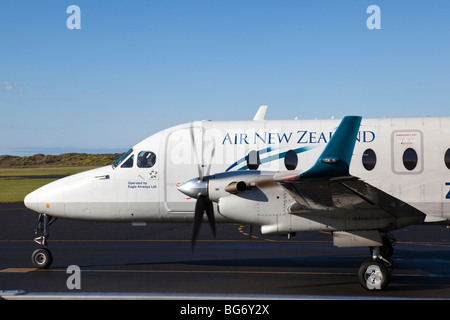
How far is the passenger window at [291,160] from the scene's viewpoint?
1195 centimetres

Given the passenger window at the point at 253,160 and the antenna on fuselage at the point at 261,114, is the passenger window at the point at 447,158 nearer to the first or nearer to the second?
the passenger window at the point at 253,160

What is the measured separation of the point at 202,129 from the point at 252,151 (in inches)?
60.3

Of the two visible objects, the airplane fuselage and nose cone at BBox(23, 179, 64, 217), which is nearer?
the airplane fuselage

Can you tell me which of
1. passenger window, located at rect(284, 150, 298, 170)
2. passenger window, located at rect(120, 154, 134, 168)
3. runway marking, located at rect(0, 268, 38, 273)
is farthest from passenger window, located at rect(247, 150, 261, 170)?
runway marking, located at rect(0, 268, 38, 273)

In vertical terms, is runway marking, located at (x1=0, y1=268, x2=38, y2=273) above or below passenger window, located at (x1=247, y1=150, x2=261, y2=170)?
below

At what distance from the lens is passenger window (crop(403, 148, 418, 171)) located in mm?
11320

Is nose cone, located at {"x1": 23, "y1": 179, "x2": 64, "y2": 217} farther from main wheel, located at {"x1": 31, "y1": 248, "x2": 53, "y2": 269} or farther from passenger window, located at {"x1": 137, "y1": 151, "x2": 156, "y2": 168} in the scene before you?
passenger window, located at {"x1": 137, "y1": 151, "x2": 156, "y2": 168}

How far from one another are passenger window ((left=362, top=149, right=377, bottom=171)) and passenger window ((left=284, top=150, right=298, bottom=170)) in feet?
5.24

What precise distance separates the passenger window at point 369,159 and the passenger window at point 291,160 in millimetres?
1596

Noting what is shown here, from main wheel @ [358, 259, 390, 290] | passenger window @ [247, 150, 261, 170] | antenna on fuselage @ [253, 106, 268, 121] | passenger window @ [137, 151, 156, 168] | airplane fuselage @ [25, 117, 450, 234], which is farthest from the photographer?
antenna on fuselage @ [253, 106, 268, 121]

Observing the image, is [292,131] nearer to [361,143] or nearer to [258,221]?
[361,143]

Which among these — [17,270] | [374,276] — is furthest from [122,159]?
[374,276]

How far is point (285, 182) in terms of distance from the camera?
9.27 m

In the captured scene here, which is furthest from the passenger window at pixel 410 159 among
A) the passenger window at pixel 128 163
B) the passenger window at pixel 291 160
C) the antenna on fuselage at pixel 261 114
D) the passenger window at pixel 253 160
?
the passenger window at pixel 128 163
